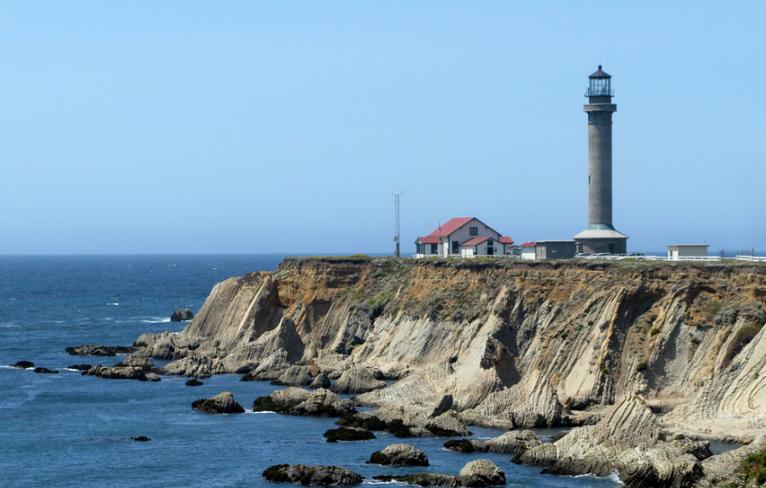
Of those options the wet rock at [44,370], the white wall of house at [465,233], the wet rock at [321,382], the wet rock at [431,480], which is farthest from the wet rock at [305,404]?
the white wall of house at [465,233]

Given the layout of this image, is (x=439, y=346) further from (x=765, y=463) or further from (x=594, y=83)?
(x=765, y=463)

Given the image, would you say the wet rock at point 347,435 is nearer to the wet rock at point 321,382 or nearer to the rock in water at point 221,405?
the rock in water at point 221,405

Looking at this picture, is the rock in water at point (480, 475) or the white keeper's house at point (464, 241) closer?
the rock in water at point (480, 475)

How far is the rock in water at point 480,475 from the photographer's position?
51188mm

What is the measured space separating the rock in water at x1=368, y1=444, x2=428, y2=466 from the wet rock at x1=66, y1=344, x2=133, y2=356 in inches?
1986

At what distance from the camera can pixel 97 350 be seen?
103188 mm

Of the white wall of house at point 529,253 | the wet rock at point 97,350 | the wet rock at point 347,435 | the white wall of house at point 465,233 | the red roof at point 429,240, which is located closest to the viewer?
the wet rock at point 347,435

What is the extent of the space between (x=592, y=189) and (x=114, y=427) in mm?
45701

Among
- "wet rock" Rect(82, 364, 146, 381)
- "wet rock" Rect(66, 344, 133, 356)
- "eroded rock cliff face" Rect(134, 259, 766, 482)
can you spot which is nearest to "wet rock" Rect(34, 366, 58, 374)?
"wet rock" Rect(82, 364, 146, 381)

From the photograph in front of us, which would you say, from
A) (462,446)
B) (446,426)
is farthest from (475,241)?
(462,446)

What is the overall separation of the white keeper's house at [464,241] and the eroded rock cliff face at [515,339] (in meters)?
6.36

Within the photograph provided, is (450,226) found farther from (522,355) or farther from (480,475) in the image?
(480,475)

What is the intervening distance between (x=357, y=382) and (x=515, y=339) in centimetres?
1022

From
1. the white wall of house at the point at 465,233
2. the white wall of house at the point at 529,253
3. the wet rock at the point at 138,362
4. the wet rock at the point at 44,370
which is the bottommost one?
the wet rock at the point at 44,370
